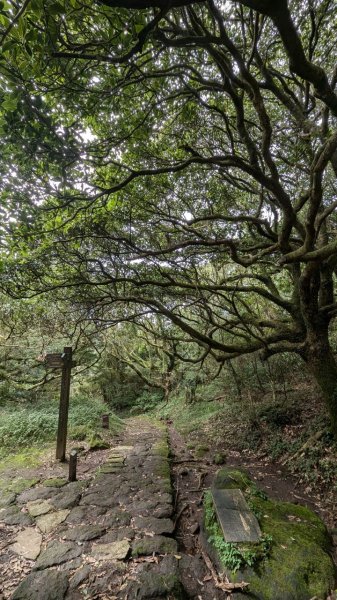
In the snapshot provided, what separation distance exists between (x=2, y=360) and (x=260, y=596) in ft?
33.6

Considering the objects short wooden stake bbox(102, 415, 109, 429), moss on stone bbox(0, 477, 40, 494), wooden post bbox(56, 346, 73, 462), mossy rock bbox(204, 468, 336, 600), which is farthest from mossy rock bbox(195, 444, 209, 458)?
moss on stone bbox(0, 477, 40, 494)

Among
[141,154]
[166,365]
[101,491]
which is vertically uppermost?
[141,154]

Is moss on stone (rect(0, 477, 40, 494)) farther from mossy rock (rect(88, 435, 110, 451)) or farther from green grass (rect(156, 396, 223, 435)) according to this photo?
green grass (rect(156, 396, 223, 435))

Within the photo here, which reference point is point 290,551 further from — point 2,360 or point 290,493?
point 2,360

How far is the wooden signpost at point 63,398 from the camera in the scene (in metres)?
6.26

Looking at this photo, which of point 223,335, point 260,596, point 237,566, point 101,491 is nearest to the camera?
point 260,596

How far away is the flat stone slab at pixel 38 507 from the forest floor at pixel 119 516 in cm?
2

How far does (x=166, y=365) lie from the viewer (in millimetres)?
14352

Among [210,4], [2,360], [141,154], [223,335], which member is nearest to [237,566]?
[210,4]

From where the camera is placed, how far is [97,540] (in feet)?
11.7

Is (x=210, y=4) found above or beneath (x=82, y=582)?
above

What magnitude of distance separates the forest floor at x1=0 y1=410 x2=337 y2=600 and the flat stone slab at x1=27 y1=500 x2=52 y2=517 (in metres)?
0.02

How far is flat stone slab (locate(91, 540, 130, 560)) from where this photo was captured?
3.24 metres

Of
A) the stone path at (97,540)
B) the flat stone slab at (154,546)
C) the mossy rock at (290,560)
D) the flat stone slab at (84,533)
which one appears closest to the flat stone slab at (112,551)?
the stone path at (97,540)
